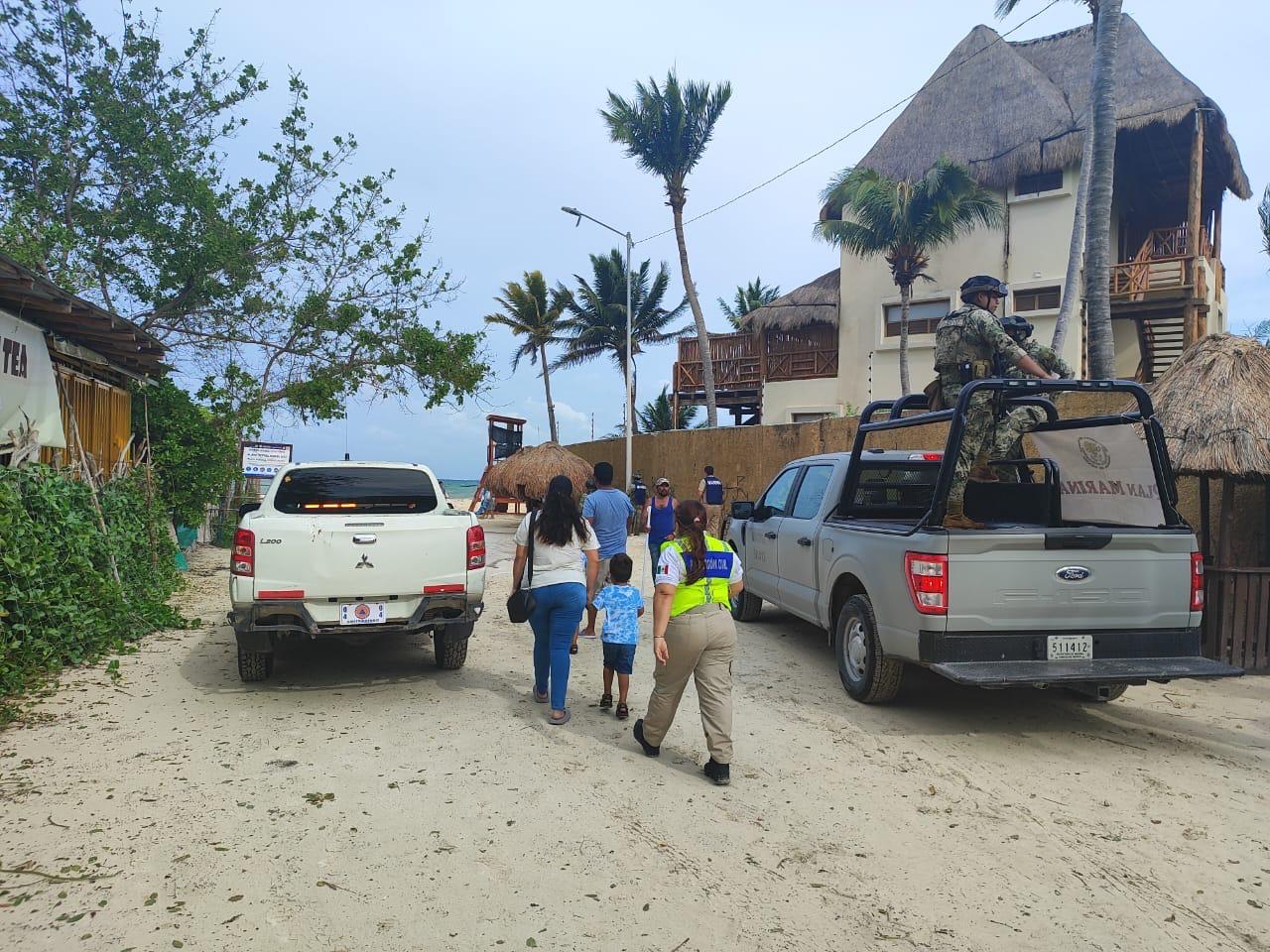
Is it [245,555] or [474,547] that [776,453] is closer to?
[474,547]

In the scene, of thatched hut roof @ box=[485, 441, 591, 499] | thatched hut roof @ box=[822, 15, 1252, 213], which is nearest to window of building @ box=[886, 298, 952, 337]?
thatched hut roof @ box=[822, 15, 1252, 213]

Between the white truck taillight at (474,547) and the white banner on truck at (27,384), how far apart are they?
3.94 metres

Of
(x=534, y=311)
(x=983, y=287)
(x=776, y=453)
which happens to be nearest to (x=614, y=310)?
(x=534, y=311)

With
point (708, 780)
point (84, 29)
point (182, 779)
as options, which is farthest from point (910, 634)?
point (84, 29)

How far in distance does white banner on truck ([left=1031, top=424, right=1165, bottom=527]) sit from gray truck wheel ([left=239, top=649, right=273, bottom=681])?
6317mm

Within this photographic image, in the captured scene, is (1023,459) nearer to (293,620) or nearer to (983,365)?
(983,365)

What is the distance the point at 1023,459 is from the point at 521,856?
16.3 feet

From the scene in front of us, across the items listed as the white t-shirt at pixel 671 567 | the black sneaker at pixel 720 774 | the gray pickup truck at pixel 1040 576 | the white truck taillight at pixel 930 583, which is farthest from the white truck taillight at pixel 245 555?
the white truck taillight at pixel 930 583

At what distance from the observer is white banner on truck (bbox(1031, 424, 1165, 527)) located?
228 inches

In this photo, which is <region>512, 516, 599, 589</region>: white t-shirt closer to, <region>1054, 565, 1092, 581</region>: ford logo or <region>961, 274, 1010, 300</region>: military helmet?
<region>1054, 565, 1092, 581</region>: ford logo

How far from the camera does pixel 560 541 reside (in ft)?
18.0

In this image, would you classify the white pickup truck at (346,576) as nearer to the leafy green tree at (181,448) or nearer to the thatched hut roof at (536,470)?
the leafy green tree at (181,448)

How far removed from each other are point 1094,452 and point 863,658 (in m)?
2.38

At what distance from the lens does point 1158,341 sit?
73.7 feet
